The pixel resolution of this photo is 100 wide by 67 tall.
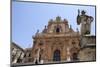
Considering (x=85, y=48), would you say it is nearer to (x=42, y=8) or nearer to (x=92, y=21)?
(x=92, y=21)

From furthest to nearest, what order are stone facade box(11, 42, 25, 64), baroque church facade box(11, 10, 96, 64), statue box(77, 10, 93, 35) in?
statue box(77, 10, 93, 35) → baroque church facade box(11, 10, 96, 64) → stone facade box(11, 42, 25, 64)

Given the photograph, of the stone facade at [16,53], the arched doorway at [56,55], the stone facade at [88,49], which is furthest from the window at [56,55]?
the stone facade at [16,53]

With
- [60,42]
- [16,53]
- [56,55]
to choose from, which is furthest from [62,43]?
[16,53]

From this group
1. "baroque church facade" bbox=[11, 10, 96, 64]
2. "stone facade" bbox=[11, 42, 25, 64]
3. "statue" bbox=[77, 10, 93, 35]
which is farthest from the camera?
"statue" bbox=[77, 10, 93, 35]

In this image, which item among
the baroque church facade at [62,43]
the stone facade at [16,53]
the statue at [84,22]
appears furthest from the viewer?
the statue at [84,22]

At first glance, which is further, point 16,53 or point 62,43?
point 62,43

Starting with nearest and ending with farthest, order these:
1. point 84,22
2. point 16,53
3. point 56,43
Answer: point 16,53 → point 56,43 → point 84,22

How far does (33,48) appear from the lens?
2.46 m

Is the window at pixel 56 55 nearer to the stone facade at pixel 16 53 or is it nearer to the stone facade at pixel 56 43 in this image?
the stone facade at pixel 56 43

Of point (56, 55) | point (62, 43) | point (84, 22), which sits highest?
point (84, 22)

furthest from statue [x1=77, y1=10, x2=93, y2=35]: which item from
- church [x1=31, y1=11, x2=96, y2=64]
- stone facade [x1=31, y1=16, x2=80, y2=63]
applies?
stone facade [x1=31, y1=16, x2=80, y2=63]

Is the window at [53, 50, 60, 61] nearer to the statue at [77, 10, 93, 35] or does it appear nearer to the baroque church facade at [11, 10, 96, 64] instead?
the baroque church facade at [11, 10, 96, 64]

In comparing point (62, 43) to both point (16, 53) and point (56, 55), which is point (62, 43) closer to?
point (56, 55)

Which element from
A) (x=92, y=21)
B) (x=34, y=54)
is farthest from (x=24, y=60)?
(x=92, y=21)
